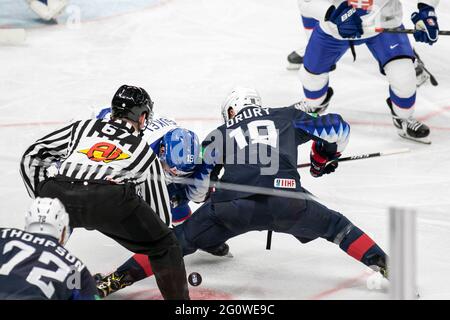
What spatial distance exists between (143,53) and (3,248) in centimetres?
370

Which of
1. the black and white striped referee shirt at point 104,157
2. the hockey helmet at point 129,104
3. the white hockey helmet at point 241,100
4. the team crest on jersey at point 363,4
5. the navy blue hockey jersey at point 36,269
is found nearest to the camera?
the navy blue hockey jersey at point 36,269

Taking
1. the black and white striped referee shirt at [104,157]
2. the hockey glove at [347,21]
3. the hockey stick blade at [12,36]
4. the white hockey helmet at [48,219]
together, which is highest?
the hockey glove at [347,21]

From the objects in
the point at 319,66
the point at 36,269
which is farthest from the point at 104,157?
the point at 319,66

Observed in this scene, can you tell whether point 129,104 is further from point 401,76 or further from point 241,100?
point 401,76

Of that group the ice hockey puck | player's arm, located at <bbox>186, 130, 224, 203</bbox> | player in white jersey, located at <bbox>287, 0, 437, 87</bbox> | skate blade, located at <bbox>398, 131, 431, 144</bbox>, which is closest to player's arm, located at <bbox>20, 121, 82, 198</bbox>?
player's arm, located at <bbox>186, 130, 224, 203</bbox>

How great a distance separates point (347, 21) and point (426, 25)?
338mm

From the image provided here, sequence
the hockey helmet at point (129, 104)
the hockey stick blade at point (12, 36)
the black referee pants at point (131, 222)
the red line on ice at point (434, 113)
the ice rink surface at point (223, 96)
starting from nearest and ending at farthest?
the black referee pants at point (131, 222) → the ice rink surface at point (223, 96) → the hockey helmet at point (129, 104) → the red line on ice at point (434, 113) → the hockey stick blade at point (12, 36)

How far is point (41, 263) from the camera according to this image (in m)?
2.82

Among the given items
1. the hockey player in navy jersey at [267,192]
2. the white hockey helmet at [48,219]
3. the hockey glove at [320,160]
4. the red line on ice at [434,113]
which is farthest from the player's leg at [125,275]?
the red line on ice at [434,113]

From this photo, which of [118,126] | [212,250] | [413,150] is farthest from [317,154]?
[413,150]

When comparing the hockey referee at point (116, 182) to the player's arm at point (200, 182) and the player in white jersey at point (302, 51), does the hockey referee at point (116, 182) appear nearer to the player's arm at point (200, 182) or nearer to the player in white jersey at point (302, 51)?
the player's arm at point (200, 182)

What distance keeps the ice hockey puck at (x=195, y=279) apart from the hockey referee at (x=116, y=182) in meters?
0.18

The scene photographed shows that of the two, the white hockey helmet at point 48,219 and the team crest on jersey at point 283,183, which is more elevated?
the white hockey helmet at point 48,219

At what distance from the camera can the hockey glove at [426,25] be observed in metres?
4.92
